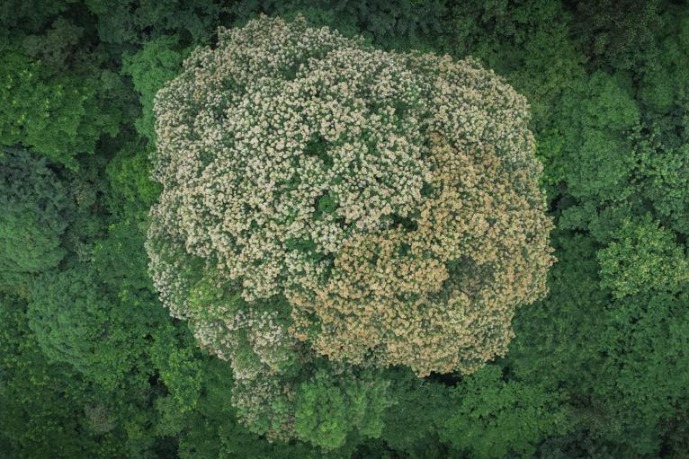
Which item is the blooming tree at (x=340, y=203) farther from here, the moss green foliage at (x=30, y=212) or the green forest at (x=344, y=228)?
the moss green foliage at (x=30, y=212)

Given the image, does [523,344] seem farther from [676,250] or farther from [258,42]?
[258,42]

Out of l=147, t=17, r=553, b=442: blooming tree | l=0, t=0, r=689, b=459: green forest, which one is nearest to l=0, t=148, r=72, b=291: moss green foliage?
l=0, t=0, r=689, b=459: green forest

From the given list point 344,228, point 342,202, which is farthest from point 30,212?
point 342,202

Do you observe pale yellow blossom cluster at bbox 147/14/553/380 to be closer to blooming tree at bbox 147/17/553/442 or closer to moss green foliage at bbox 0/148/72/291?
blooming tree at bbox 147/17/553/442

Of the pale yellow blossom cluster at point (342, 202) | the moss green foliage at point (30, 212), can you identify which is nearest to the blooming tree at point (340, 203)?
the pale yellow blossom cluster at point (342, 202)

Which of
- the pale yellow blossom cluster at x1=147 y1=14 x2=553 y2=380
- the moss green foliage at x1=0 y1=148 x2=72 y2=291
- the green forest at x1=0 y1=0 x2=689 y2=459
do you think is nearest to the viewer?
the pale yellow blossom cluster at x1=147 y1=14 x2=553 y2=380

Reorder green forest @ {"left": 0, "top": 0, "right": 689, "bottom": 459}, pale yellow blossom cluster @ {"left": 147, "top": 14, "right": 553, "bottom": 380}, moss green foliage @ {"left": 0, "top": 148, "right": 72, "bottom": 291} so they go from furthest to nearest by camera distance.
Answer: moss green foliage @ {"left": 0, "top": 148, "right": 72, "bottom": 291} < green forest @ {"left": 0, "top": 0, "right": 689, "bottom": 459} < pale yellow blossom cluster @ {"left": 147, "top": 14, "right": 553, "bottom": 380}
